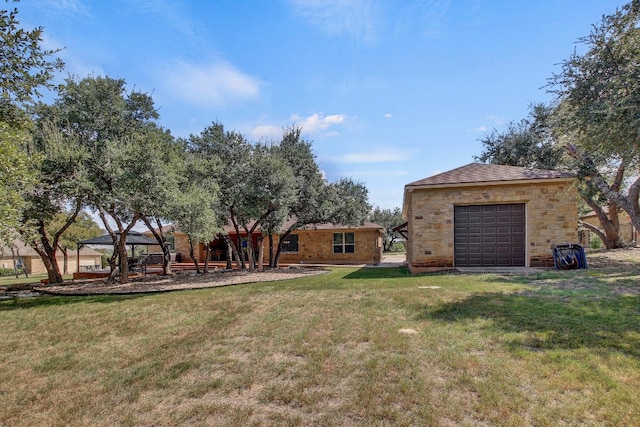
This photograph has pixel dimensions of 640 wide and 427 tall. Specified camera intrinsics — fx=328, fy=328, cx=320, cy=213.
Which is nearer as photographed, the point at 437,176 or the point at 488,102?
the point at 488,102

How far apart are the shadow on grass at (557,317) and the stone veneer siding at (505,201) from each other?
502 centimetres

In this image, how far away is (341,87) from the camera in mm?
12188

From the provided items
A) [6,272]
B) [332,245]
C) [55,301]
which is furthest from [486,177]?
[6,272]

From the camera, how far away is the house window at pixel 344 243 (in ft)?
77.7

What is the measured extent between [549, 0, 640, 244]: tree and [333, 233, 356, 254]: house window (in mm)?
14001

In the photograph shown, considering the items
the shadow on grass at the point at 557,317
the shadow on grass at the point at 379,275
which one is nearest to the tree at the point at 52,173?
the shadow on grass at the point at 379,275

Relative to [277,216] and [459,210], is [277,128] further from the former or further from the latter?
[459,210]

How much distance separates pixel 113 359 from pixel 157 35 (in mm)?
8973

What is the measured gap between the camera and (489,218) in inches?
452

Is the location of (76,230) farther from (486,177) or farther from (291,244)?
(486,177)

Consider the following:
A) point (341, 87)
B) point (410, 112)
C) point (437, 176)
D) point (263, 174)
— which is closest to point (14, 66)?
point (263, 174)

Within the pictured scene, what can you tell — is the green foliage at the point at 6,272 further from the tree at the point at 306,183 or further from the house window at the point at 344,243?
the tree at the point at 306,183

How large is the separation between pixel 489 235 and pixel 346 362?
9480mm

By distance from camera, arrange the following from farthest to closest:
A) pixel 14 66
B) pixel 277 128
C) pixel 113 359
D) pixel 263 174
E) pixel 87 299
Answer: pixel 277 128 < pixel 263 174 < pixel 87 299 < pixel 14 66 < pixel 113 359
